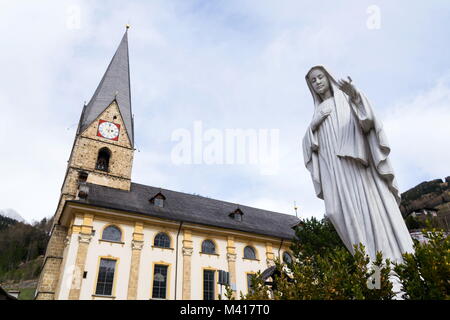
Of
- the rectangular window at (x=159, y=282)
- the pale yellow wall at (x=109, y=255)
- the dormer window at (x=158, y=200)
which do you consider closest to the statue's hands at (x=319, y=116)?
the pale yellow wall at (x=109, y=255)

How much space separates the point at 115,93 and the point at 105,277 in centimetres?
2465

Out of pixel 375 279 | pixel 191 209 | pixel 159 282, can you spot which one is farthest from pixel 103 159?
pixel 375 279

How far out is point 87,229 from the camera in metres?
21.9

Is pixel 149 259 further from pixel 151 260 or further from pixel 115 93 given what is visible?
pixel 115 93

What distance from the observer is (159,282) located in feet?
74.2

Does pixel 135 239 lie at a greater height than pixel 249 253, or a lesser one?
greater

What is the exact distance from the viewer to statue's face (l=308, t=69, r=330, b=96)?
5.13m

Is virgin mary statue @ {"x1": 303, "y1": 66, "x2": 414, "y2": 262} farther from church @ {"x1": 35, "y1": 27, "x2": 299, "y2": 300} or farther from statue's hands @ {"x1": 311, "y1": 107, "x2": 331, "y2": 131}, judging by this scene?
church @ {"x1": 35, "y1": 27, "x2": 299, "y2": 300}

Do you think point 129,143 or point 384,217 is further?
point 129,143

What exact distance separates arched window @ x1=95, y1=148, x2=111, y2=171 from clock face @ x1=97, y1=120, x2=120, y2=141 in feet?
5.35
